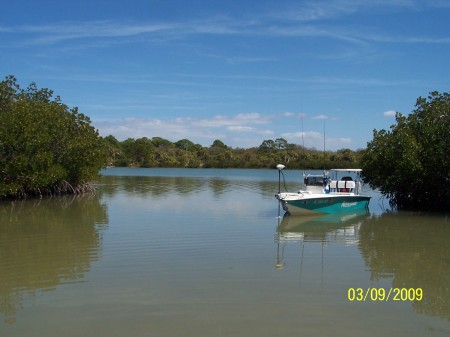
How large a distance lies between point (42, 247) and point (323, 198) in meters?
11.3

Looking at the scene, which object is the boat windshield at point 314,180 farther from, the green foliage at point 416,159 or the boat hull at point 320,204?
the green foliage at point 416,159

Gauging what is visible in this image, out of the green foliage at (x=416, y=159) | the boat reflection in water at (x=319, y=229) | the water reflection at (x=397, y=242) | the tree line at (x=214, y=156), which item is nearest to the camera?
the water reflection at (x=397, y=242)

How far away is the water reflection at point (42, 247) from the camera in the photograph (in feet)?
30.1

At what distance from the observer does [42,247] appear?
13023mm

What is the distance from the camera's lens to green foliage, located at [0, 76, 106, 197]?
24.6 metres

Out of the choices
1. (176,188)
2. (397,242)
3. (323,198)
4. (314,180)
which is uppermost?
(314,180)

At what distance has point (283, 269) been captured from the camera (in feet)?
34.8

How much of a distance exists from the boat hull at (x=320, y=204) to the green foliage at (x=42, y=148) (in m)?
13.7

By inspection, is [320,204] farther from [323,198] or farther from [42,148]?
[42,148]

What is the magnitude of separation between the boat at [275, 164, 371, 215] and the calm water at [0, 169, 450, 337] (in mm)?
974
